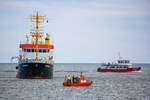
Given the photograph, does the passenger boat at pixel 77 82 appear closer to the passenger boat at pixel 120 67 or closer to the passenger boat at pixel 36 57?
the passenger boat at pixel 36 57

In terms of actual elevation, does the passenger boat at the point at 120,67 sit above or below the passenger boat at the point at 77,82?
above

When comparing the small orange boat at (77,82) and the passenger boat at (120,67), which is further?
the passenger boat at (120,67)

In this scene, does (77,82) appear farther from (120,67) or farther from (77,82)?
(120,67)

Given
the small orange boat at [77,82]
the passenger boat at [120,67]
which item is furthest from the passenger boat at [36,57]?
the passenger boat at [120,67]

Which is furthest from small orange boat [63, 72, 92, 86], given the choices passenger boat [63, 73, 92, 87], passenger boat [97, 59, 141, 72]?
passenger boat [97, 59, 141, 72]

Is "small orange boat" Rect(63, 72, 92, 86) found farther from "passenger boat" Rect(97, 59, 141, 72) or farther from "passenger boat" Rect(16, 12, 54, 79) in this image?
"passenger boat" Rect(97, 59, 141, 72)

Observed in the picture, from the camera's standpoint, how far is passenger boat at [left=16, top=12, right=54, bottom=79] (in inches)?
2830

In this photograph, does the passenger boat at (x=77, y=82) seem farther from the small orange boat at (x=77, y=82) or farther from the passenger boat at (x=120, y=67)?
the passenger boat at (x=120, y=67)

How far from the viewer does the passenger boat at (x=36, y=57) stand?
71.9 metres

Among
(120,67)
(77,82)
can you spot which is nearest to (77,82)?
(77,82)

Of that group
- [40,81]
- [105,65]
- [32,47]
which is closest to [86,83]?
[40,81]

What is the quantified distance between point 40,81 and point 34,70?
2.67 metres

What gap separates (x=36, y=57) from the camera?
2955 inches

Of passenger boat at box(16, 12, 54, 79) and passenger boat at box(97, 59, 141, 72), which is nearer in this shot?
passenger boat at box(16, 12, 54, 79)
